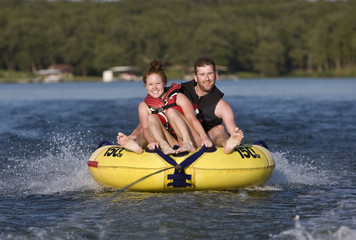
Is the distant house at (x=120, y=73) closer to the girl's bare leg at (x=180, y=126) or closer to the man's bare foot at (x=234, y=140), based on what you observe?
the girl's bare leg at (x=180, y=126)

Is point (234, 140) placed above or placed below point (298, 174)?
above

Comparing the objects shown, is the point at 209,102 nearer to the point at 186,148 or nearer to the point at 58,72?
the point at 186,148

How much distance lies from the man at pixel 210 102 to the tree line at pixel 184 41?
72996 millimetres

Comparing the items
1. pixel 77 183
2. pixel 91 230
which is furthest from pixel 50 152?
pixel 91 230

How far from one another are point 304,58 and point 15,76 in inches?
1708

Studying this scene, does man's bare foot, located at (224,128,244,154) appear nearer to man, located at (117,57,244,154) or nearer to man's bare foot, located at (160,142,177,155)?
man, located at (117,57,244,154)

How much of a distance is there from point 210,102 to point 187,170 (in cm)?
95

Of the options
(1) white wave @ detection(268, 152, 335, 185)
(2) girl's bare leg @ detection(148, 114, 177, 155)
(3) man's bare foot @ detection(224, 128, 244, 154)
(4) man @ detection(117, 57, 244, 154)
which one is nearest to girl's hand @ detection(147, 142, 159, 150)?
→ (2) girl's bare leg @ detection(148, 114, 177, 155)

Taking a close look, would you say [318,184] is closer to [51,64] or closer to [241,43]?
[241,43]

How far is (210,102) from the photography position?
609cm

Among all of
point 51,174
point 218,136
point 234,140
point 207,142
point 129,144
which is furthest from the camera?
point 51,174

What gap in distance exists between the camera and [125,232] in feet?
14.5

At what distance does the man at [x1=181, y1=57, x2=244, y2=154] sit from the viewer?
5.91 metres

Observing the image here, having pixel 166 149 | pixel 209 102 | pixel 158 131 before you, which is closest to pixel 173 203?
pixel 166 149
